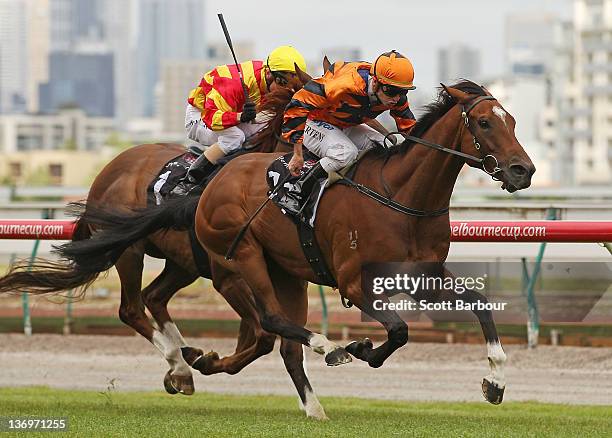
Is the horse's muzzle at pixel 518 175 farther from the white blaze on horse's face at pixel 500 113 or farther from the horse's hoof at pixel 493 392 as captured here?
the horse's hoof at pixel 493 392

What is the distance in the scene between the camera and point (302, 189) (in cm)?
695

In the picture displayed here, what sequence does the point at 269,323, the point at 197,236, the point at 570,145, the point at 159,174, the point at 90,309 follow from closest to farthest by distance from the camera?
the point at 269,323 < the point at 197,236 < the point at 159,174 < the point at 90,309 < the point at 570,145

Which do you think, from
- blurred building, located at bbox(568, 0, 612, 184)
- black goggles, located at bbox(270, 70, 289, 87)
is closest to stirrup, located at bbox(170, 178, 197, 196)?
black goggles, located at bbox(270, 70, 289, 87)

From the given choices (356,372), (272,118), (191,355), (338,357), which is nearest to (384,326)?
(338,357)

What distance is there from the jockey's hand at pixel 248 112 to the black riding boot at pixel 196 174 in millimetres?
322

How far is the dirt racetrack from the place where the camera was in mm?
9023

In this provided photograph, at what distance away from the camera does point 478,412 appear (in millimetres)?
7906

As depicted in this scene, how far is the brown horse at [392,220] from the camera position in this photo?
6.43 m

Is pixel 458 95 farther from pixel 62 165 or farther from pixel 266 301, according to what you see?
pixel 62 165

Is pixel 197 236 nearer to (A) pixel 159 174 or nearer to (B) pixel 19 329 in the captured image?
(A) pixel 159 174

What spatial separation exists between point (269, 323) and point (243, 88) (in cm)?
155

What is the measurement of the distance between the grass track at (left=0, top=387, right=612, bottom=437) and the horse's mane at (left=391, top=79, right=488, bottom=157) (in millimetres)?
1344

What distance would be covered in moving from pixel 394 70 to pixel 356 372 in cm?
375

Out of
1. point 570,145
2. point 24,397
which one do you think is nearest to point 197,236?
point 24,397
